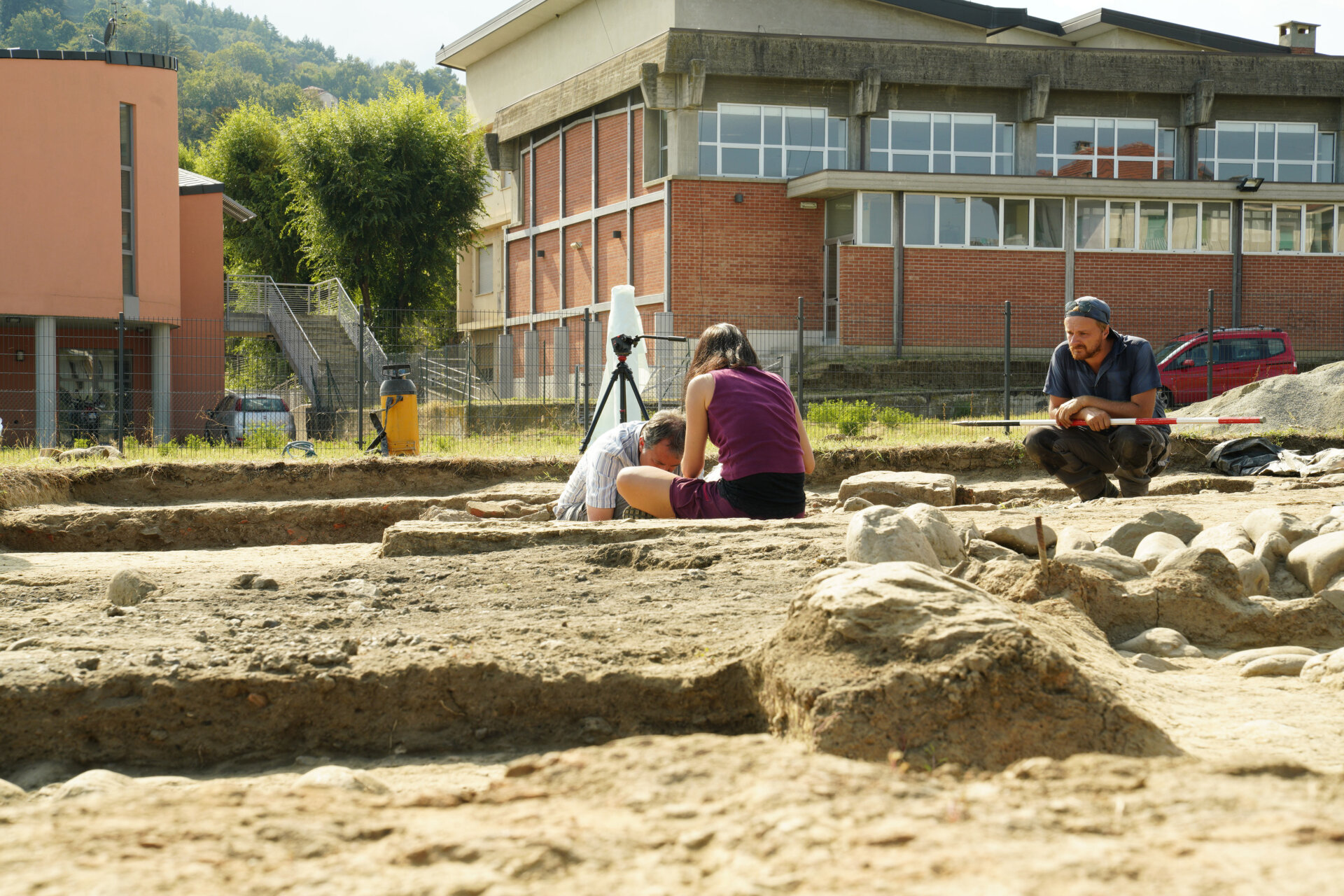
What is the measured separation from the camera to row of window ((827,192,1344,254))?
24000 mm

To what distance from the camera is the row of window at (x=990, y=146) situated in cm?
2508

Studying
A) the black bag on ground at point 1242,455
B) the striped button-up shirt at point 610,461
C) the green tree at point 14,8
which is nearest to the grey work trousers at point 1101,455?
the striped button-up shirt at point 610,461

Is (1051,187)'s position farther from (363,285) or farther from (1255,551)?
(1255,551)

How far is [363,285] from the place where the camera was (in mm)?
31438

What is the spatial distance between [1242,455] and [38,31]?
94.7 metres

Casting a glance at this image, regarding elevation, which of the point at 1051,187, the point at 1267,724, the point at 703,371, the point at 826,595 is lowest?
the point at 1267,724

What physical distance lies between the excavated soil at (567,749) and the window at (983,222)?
742 inches

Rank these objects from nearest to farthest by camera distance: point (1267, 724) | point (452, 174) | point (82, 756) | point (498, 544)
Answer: point (1267, 724), point (82, 756), point (498, 544), point (452, 174)

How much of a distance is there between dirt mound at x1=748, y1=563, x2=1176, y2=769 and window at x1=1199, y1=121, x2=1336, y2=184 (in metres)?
27.6

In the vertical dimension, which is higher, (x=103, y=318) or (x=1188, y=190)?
(x=1188, y=190)

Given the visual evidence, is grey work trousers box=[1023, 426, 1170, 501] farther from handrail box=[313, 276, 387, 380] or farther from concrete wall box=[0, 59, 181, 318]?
concrete wall box=[0, 59, 181, 318]

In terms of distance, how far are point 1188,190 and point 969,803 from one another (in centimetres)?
2606

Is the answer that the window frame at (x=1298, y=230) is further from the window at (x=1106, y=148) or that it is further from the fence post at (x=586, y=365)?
the fence post at (x=586, y=365)

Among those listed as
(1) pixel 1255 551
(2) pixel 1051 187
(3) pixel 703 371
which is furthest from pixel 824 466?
(2) pixel 1051 187
